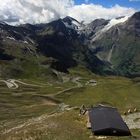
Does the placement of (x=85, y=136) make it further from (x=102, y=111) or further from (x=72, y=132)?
(x=102, y=111)

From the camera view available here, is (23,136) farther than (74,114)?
No

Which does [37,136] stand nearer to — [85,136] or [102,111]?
[85,136]

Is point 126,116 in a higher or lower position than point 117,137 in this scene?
higher

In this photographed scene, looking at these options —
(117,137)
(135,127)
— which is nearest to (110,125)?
(117,137)

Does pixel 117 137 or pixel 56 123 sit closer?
pixel 117 137

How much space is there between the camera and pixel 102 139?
6247cm

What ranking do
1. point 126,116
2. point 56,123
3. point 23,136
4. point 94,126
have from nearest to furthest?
point 94,126, point 23,136, point 56,123, point 126,116

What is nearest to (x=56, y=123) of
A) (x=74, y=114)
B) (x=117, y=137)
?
(x=74, y=114)

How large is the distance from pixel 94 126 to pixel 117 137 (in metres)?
5.61

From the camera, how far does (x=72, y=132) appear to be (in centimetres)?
7062

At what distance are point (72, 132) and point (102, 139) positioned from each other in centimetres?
948

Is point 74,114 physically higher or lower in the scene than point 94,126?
higher

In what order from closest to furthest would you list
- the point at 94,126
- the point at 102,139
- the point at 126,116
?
the point at 102,139 < the point at 94,126 < the point at 126,116

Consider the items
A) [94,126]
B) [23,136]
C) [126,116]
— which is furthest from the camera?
[126,116]
